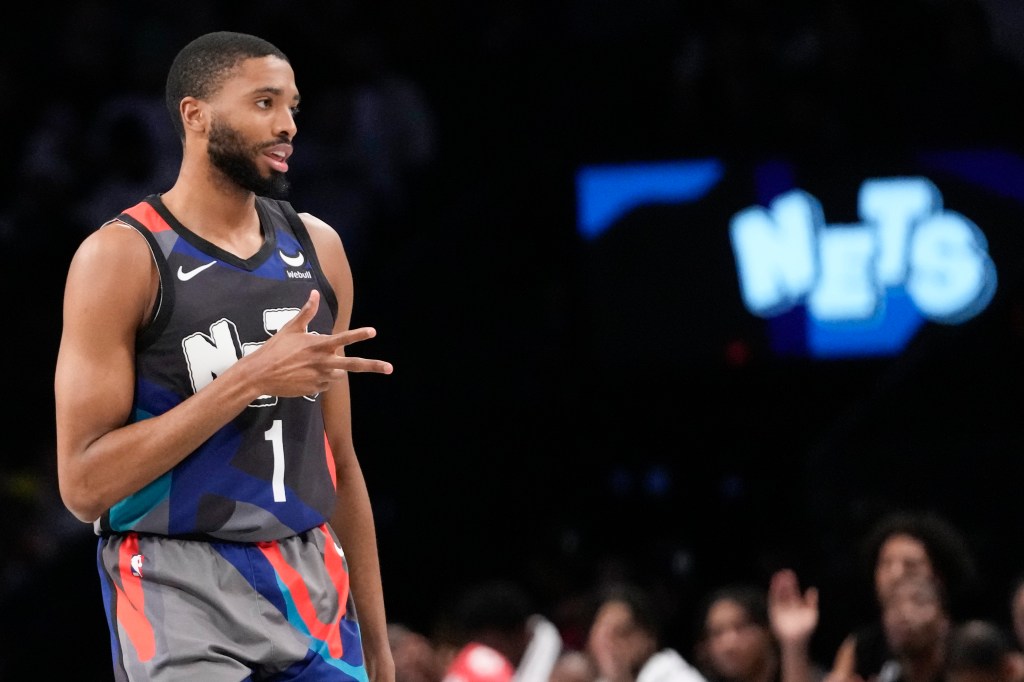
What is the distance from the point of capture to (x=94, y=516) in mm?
3010

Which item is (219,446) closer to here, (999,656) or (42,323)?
(999,656)

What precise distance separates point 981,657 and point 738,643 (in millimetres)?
1140

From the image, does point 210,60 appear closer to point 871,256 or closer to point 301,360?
point 301,360

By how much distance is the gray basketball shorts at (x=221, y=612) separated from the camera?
2920 mm

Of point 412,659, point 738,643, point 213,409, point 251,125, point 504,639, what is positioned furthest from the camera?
point 412,659

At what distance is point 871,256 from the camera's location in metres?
8.16

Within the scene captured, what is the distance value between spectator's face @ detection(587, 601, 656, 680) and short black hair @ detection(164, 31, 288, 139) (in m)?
3.56

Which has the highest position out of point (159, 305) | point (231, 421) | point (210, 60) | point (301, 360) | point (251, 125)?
point (210, 60)

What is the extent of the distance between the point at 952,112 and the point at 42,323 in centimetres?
504

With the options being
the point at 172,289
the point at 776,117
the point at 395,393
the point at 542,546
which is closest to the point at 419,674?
the point at 542,546

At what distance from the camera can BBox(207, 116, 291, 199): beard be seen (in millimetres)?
3117

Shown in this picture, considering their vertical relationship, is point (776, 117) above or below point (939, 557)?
above

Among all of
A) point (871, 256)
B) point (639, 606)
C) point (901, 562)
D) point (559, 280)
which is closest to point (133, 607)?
point (901, 562)

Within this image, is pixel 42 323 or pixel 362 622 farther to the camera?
pixel 42 323
